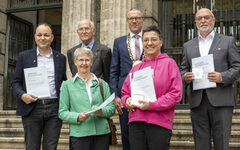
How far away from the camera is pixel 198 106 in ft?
14.2

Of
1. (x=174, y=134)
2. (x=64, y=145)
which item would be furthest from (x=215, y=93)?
(x=64, y=145)

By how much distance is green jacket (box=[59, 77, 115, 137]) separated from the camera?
4.07 m

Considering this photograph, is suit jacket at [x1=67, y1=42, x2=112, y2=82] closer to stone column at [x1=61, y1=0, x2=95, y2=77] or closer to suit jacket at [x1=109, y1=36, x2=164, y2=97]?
suit jacket at [x1=109, y1=36, x2=164, y2=97]

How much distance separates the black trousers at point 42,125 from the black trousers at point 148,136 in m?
1.22

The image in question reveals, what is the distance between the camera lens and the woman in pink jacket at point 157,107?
3.55 m

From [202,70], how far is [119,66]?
1114 millimetres

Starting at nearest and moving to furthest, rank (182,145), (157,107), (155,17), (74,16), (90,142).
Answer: (157,107) → (90,142) → (182,145) → (74,16) → (155,17)

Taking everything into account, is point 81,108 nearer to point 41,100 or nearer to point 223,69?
point 41,100

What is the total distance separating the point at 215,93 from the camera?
14.0 ft

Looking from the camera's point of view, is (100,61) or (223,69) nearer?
(223,69)

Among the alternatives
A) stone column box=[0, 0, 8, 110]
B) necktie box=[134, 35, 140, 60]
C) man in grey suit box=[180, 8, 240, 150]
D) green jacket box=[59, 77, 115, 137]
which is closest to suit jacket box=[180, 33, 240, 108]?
man in grey suit box=[180, 8, 240, 150]

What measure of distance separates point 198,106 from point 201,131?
11.3 inches

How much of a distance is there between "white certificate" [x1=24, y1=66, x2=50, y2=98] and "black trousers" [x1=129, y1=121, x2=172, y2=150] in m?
1.32

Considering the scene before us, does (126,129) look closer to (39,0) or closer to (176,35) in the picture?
(176,35)
